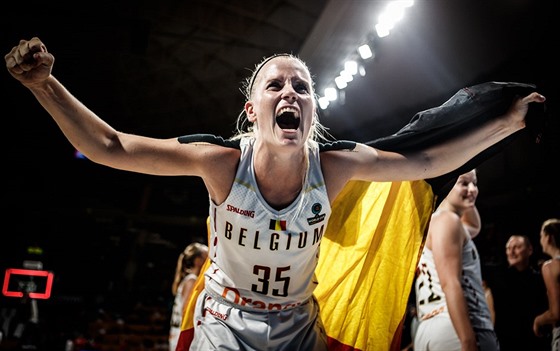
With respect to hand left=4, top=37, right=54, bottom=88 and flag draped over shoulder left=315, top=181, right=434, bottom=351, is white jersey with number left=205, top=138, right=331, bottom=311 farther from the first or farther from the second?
hand left=4, top=37, right=54, bottom=88

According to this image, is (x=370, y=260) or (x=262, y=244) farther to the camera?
(x=370, y=260)

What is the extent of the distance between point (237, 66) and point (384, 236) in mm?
11100

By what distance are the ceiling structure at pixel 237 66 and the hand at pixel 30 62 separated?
2.37 m

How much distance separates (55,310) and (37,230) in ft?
13.5

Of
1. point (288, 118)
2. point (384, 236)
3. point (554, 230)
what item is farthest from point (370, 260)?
point (554, 230)

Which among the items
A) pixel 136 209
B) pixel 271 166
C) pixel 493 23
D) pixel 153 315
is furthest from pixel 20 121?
pixel 271 166

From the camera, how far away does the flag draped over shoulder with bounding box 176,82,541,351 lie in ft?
8.27

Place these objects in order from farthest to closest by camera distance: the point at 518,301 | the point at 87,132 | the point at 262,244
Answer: the point at 518,301 < the point at 262,244 < the point at 87,132

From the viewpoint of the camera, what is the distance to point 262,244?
2133 millimetres

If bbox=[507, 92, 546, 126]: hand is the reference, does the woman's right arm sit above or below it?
below

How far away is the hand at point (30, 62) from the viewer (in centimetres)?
174

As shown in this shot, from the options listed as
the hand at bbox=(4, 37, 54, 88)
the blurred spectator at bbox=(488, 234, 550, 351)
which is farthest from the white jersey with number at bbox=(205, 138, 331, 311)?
the blurred spectator at bbox=(488, 234, 550, 351)

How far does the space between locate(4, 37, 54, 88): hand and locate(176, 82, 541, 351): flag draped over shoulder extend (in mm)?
720

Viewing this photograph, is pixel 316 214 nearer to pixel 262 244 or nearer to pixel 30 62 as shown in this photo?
pixel 262 244
